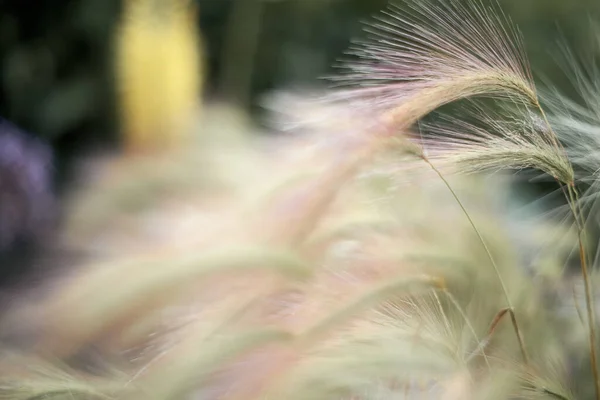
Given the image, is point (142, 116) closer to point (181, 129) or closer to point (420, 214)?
point (181, 129)

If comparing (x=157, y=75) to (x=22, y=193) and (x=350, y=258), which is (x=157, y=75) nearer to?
(x=22, y=193)

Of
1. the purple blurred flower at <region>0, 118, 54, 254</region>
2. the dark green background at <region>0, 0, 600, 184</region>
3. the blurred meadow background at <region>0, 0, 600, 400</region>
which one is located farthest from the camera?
the dark green background at <region>0, 0, 600, 184</region>

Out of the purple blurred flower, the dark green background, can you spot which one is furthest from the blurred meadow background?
the dark green background

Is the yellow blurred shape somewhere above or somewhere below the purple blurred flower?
above

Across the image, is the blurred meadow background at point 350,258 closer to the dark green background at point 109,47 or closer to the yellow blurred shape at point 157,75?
the yellow blurred shape at point 157,75

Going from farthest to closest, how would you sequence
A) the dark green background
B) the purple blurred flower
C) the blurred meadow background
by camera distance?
the dark green background
the purple blurred flower
the blurred meadow background

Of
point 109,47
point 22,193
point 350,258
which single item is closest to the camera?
point 350,258

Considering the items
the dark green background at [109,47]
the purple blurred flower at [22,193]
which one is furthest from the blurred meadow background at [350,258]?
the dark green background at [109,47]

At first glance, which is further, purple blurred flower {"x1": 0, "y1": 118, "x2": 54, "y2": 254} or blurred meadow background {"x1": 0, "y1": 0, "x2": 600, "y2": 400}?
purple blurred flower {"x1": 0, "y1": 118, "x2": 54, "y2": 254}

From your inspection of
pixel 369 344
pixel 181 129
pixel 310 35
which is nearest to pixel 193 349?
pixel 369 344

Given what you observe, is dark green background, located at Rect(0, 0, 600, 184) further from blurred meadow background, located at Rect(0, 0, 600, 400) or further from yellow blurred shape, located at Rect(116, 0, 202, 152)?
blurred meadow background, located at Rect(0, 0, 600, 400)

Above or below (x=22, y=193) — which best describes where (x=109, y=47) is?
above

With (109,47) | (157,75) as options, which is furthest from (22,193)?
(109,47)
